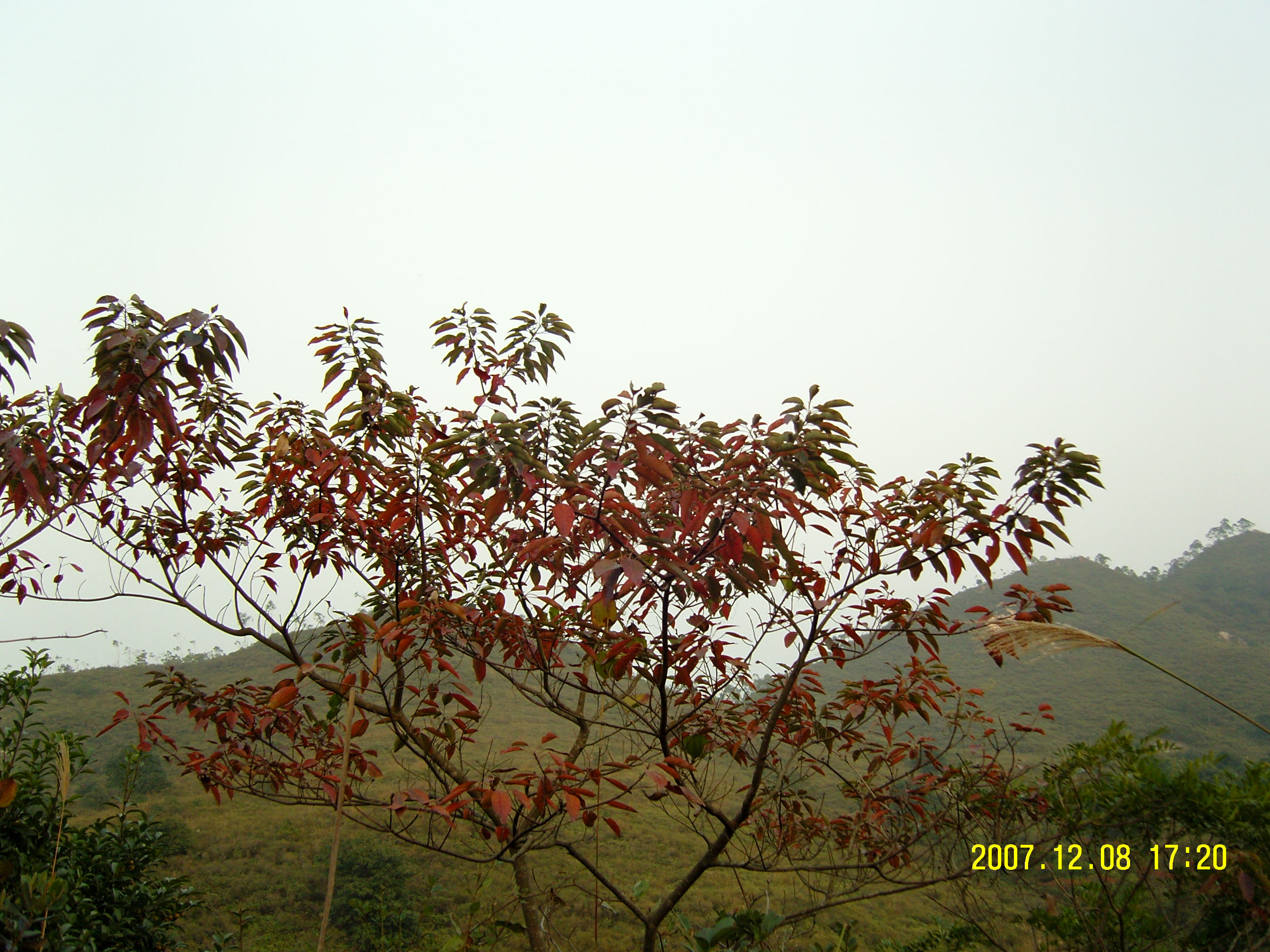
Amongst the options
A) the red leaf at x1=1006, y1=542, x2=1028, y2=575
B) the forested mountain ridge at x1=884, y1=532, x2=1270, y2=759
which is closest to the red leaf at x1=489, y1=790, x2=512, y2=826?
the red leaf at x1=1006, y1=542, x2=1028, y2=575

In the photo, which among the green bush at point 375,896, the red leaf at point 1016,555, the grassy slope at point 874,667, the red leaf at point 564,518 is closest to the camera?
the red leaf at point 564,518

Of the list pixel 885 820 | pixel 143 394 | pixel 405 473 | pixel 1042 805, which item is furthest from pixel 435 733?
pixel 1042 805

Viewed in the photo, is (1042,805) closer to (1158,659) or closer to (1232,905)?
(1232,905)

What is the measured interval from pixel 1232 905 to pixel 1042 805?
0.70m

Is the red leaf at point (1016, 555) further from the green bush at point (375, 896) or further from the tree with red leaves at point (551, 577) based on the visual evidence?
the green bush at point (375, 896)

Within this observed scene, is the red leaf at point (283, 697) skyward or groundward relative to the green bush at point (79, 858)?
skyward

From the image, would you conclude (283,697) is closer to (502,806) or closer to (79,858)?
(502,806)

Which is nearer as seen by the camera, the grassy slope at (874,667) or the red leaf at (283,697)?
the red leaf at (283,697)

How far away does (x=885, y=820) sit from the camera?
11.5ft

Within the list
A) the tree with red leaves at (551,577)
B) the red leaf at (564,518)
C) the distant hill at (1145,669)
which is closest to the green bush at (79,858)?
the tree with red leaves at (551,577)
